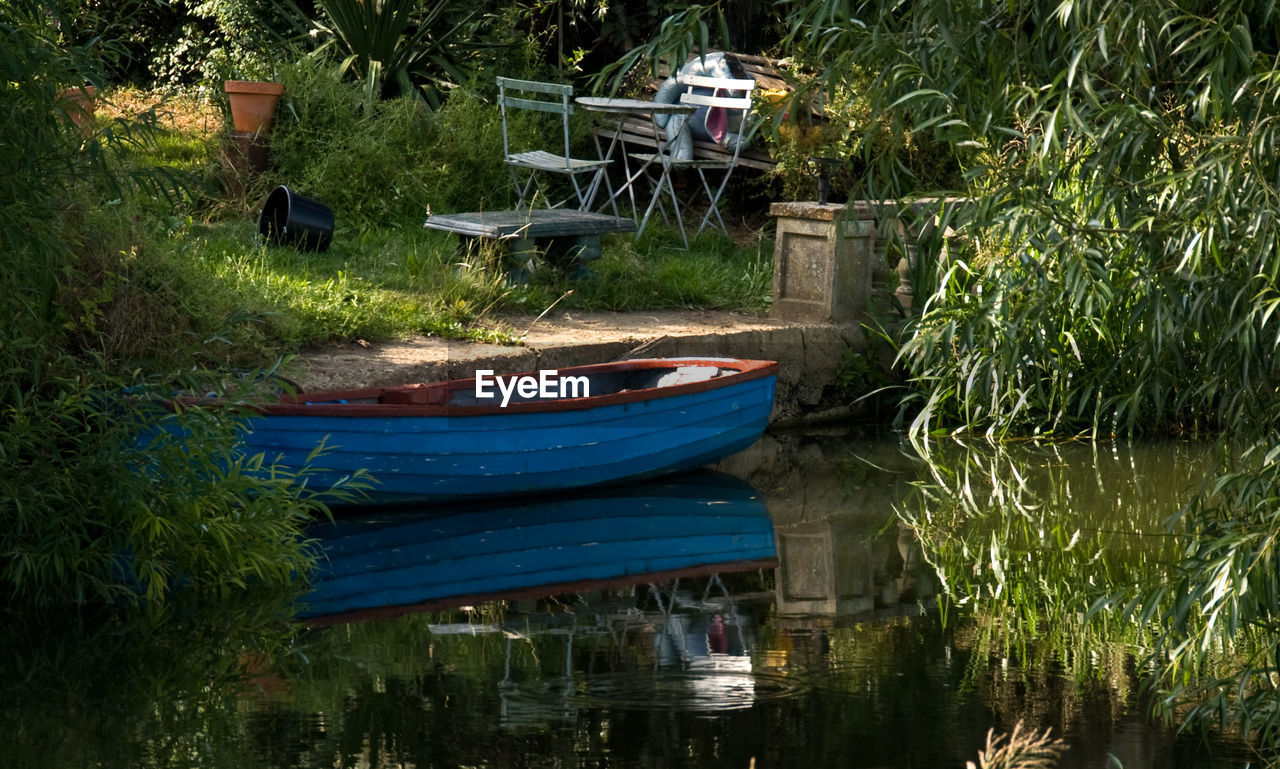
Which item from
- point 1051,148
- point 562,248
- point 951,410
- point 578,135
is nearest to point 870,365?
point 951,410

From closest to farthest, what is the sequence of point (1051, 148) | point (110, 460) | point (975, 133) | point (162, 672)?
point (1051, 148) → point (975, 133) → point (162, 672) → point (110, 460)

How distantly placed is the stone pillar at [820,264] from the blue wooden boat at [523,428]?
164 cm

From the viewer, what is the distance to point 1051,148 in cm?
369

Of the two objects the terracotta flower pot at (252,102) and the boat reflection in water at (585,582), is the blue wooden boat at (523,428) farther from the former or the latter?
the terracotta flower pot at (252,102)

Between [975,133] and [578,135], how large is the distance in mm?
9057

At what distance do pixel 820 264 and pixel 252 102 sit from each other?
4.63m

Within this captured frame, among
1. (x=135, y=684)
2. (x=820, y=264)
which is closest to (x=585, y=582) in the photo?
(x=135, y=684)

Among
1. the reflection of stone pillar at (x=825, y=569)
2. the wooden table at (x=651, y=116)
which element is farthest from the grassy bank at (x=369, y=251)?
the reflection of stone pillar at (x=825, y=569)

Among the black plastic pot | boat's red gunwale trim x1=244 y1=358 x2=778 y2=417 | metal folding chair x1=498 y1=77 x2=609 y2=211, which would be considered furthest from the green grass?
boat's red gunwale trim x1=244 y1=358 x2=778 y2=417

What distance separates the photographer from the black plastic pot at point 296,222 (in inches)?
414

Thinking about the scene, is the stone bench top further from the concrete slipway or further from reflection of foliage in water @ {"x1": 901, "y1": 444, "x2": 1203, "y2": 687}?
reflection of foliage in water @ {"x1": 901, "y1": 444, "x2": 1203, "y2": 687}

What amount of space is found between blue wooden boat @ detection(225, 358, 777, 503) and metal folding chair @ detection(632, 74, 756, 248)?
9.17 feet

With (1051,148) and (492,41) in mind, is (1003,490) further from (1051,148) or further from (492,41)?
(492,41)

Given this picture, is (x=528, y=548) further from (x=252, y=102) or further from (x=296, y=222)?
(x=252, y=102)
